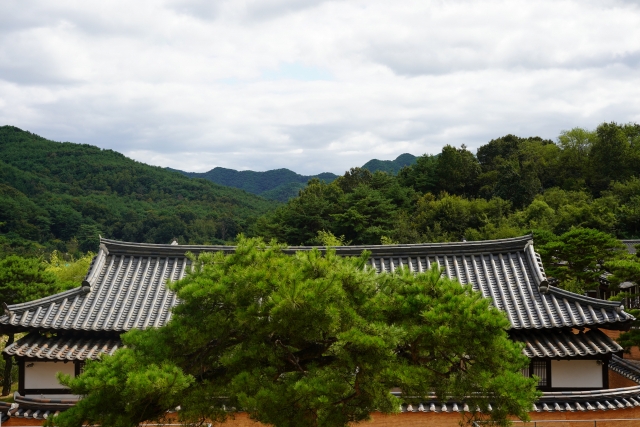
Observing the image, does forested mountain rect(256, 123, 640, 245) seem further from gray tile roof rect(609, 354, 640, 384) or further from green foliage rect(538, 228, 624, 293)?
gray tile roof rect(609, 354, 640, 384)

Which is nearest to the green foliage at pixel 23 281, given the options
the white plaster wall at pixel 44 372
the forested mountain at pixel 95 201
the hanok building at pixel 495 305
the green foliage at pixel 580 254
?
the hanok building at pixel 495 305

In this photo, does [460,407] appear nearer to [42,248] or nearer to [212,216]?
[42,248]

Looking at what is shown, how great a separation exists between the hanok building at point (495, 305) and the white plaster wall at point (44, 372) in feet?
0.07

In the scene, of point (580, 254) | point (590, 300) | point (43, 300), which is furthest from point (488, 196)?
point (43, 300)

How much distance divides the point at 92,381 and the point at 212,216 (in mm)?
94308

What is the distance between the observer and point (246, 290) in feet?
26.3

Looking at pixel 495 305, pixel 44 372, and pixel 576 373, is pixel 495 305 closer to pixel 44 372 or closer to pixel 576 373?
pixel 576 373

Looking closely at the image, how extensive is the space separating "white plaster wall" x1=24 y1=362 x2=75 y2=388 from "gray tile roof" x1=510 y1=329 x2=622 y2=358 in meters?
9.51

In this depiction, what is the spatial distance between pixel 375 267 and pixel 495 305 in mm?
2851

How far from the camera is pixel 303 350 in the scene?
344 inches

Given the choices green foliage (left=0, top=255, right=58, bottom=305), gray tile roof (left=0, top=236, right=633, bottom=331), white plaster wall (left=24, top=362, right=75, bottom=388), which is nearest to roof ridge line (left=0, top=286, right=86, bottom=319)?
gray tile roof (left=0, top=236, right=633, bottom=331)

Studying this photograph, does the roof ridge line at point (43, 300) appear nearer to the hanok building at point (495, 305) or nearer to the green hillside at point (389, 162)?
the hanok building at point (495, 305)

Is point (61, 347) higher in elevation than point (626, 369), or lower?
higher

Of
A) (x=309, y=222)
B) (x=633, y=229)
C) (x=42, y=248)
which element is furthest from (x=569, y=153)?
(x=42, y=248)
